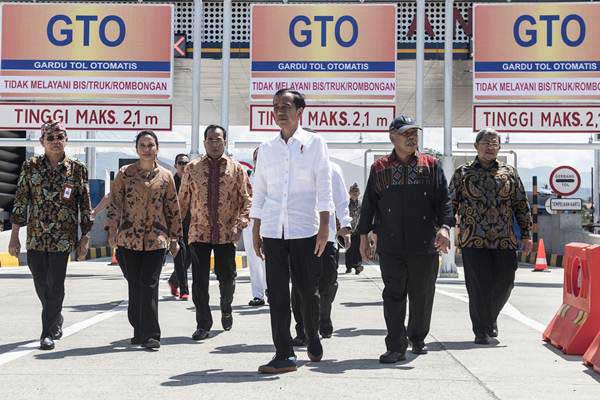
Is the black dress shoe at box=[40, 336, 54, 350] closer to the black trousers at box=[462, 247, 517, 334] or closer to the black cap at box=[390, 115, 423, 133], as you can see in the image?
the black cap at box=[390, 115, 423, 133]

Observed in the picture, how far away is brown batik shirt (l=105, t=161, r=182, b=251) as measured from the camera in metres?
6.95

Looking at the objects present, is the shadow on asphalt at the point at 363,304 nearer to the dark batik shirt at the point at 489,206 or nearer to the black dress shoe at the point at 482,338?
the dark batik shirt at the point at 489,206

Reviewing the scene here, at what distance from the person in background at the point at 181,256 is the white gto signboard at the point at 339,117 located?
584 centimetres

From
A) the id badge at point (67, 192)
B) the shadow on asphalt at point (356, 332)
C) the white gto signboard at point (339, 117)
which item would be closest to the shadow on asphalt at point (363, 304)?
the shadow on asphalt at point (356, 332)

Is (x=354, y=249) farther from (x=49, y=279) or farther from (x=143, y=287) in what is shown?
(x=49, y=279)

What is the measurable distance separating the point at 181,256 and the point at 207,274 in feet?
9.77

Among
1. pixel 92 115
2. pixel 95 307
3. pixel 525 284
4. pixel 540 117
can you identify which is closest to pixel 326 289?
pixel 95 307

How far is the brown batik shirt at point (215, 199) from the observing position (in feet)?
24.8

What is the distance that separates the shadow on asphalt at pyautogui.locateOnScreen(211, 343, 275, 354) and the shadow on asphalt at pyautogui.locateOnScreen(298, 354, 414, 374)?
2.21 ft

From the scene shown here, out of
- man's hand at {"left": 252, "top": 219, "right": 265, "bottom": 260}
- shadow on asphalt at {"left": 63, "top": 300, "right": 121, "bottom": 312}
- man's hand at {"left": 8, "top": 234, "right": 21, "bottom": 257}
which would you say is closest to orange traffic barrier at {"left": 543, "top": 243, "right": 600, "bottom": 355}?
man's hand at {"left": 252, "top": 219, "right": 265, "bottom": 260}

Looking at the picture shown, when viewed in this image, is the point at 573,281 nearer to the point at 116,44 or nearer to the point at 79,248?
the point at 79,248

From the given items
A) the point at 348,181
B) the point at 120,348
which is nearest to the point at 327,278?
the point at 120,348

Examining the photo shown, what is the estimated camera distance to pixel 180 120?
32.4m

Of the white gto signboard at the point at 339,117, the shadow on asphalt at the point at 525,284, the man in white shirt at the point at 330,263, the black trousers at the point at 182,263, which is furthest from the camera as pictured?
the white gto signboard at the point at 339,117
